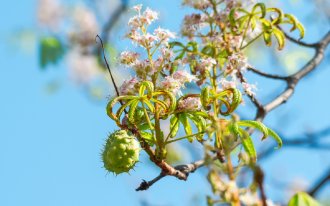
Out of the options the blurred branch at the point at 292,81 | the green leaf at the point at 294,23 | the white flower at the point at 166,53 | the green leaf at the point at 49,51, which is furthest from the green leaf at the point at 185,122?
the green leaf at the point at 49,51

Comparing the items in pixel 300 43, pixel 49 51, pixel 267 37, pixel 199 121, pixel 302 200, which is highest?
pixel 49 51

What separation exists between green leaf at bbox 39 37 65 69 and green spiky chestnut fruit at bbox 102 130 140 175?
16.0 ft

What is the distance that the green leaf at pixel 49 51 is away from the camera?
7.12 meters

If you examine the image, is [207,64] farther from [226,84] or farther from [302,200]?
A: [302,200]

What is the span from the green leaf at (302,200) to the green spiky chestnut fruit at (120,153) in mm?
869

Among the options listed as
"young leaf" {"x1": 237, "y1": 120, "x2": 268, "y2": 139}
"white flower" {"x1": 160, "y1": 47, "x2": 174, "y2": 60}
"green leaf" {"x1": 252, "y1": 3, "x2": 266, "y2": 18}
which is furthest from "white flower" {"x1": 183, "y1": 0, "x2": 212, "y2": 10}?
"young leaf" {"x1": 237, "y1": 120, "x2": 268, "y2": 139}

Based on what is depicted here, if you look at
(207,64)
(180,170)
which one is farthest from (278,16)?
(180,170)

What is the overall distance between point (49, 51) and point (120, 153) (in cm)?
535

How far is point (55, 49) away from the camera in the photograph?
7520 millimetres

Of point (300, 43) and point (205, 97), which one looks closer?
point (205, 97)

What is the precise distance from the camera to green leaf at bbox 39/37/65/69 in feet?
23.4

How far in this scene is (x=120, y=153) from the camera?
225 centimetres

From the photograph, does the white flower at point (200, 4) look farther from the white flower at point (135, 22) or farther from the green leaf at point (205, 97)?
the green leaf at point (205, 97)

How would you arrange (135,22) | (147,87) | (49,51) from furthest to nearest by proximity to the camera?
(49,51) → (135,22) → (147,87)
